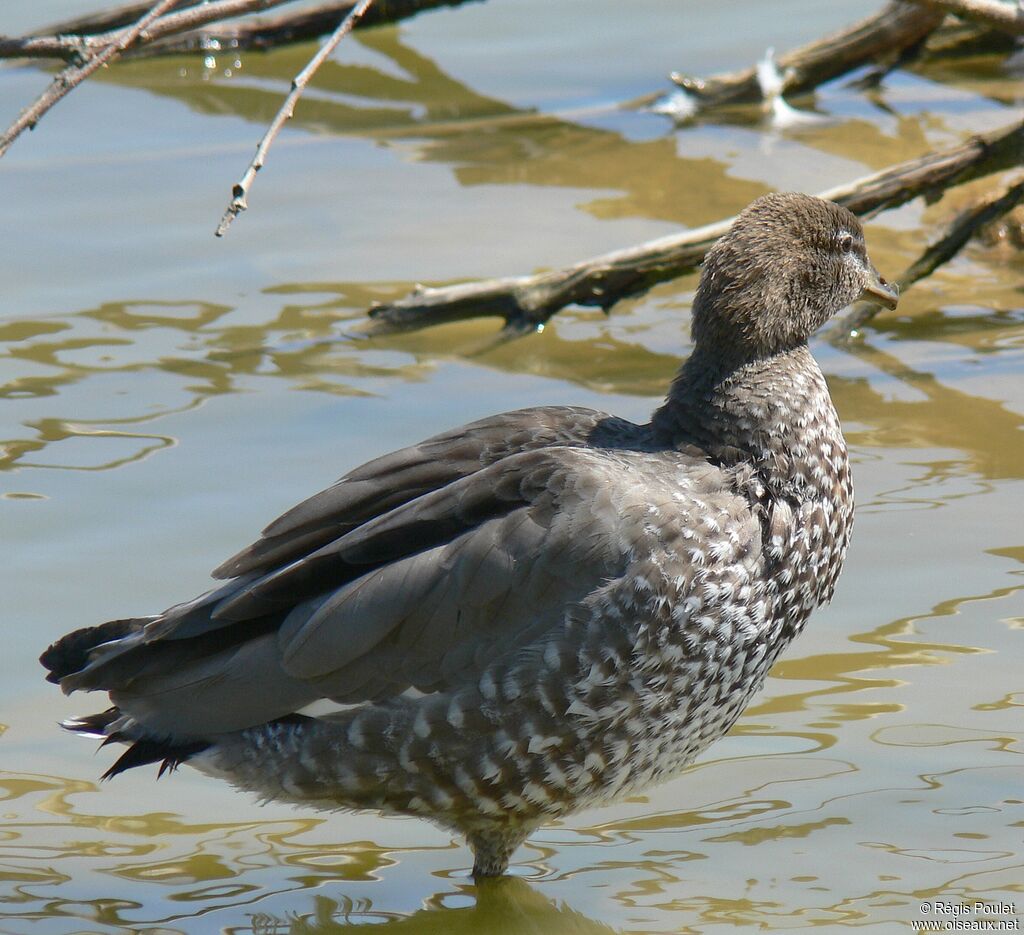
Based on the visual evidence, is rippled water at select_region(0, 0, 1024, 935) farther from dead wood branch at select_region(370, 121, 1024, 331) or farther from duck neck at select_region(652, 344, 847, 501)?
duck neck at select_region(652, 344, 847, 501)

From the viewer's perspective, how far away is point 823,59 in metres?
10.2

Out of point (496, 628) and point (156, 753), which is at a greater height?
point (496, 628)

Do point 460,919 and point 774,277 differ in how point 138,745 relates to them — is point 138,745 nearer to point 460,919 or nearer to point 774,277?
point 460,919

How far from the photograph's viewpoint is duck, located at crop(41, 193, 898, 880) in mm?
4539

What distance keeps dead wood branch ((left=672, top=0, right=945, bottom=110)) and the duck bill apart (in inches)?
190

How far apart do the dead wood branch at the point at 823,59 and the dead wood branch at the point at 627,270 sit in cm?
270

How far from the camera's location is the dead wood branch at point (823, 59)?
10156 mm

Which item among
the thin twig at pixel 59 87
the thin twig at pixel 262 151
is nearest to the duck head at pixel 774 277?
the thin twig at pixel 262 151

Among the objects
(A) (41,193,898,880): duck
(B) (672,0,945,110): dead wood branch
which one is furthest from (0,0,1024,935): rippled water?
(A) (41,193,898,880): duck

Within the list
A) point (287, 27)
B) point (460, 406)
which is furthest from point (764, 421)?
point (287, 27)

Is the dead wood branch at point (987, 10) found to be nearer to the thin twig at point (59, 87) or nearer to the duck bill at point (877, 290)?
the duck bill at point (877, 290)

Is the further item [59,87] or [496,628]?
[496,628]

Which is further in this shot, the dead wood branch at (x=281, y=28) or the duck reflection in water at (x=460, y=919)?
the dead wood branch at (x=281, y=28)

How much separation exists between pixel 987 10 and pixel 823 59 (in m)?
2.10
